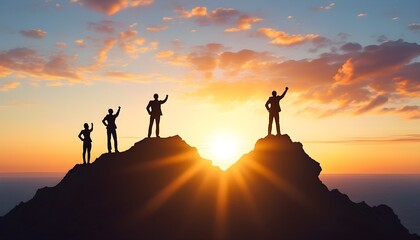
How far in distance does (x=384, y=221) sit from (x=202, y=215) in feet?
51.9

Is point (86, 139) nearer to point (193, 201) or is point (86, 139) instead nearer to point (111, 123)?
point (111, 123)

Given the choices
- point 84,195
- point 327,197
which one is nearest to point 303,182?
point 327,197

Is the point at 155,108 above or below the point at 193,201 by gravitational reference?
above

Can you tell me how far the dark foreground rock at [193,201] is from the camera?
2630 cm

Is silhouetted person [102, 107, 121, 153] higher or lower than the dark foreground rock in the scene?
higher

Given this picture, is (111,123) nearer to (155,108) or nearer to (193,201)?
(155,108)

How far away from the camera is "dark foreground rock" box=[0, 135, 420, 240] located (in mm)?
26297

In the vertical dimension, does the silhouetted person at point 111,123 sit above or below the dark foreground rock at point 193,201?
above

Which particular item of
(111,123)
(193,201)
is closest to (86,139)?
(111,123)

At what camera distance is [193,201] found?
27.7 meters

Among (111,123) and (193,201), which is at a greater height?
(111,123)

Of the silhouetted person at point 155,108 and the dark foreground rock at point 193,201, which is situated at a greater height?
the silhouetted person at point 155,108

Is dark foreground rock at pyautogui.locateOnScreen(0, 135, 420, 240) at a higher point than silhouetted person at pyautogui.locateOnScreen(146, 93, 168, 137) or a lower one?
lower

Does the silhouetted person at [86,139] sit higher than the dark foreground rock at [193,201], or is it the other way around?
the silhouetted person at [86,139]
